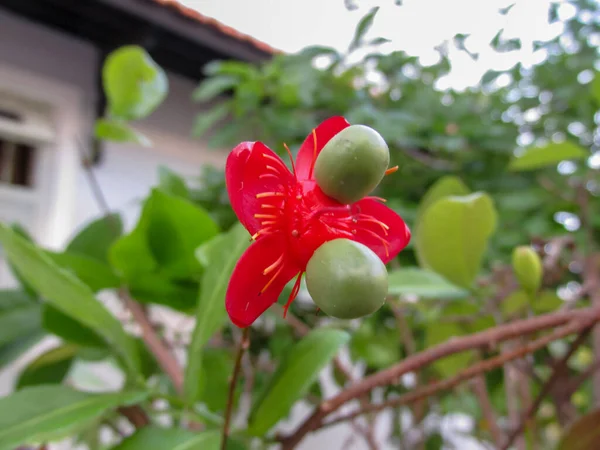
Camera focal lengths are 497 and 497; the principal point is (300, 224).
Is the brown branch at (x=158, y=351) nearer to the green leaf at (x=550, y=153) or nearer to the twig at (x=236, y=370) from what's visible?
the twig at (x=236, y=370)

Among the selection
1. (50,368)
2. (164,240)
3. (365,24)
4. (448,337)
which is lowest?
(50,368)

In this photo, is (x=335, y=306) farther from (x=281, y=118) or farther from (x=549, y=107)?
(x=549, y=107)

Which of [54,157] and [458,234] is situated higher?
[458,234]

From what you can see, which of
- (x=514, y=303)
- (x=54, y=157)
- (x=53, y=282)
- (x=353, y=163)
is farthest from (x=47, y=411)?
(x=54, y=157)

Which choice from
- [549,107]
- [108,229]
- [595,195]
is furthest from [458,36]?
[549,107]

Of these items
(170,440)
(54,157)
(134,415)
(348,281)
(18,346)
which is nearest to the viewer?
(348,281)

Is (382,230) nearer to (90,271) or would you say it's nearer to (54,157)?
(90,271)
